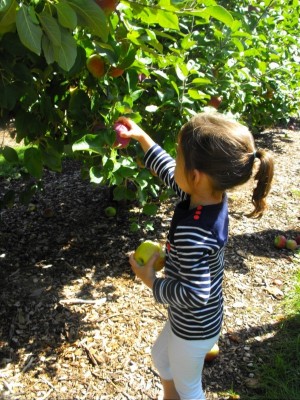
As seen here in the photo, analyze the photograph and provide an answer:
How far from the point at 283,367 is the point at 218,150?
1.37m

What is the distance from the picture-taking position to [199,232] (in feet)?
4.53

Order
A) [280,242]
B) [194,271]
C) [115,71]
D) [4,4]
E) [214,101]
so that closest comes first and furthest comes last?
1. [4,4]
2. [194,271]
3. [115,71]
4. [214,101]
5. [280,242]

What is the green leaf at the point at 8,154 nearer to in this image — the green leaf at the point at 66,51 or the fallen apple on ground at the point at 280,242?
the green leaf at the point at 66,51

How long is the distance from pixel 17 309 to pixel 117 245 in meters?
0.93

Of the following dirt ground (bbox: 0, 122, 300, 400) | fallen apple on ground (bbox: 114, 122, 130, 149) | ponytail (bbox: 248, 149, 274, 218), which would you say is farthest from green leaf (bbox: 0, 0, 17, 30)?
dirt ground (bbox: 0, 122, 300, 400)

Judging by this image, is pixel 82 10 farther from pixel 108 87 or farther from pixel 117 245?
pixel 117 245

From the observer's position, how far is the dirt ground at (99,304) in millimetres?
2129

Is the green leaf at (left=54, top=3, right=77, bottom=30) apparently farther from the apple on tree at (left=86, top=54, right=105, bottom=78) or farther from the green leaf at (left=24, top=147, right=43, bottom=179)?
the green leaf at (left=24, top=147, right=43, bottom=179)

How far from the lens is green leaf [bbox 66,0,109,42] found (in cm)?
117

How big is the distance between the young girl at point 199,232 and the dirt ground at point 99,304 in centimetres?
39

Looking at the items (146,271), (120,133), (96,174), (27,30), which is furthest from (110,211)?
(27,30)

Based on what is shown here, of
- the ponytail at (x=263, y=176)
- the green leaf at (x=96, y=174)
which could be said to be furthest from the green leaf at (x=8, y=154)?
the ponytail at (x=263, y=176)

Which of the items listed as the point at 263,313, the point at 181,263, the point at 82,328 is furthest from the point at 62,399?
the point at 263,313

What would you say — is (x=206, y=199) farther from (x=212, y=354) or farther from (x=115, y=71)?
(x=212, y=354)
